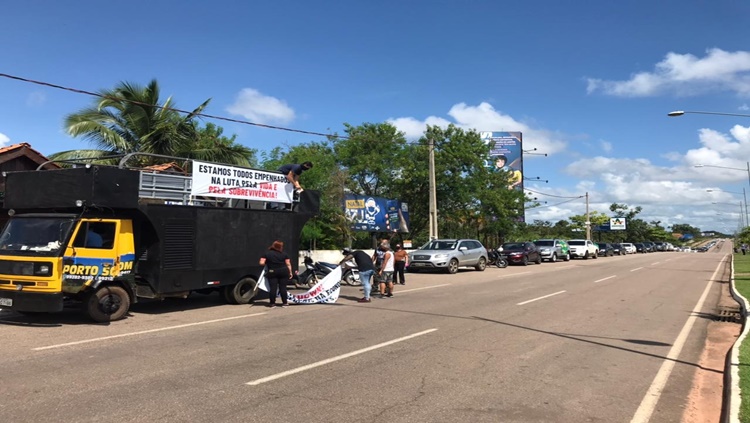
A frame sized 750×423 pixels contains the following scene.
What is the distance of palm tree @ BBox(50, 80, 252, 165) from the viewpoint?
19875 mm

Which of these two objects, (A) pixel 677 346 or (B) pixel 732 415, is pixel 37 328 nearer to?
(B) pixel 732 415

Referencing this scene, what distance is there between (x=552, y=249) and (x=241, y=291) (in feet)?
107

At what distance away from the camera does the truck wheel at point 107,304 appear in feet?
32.6

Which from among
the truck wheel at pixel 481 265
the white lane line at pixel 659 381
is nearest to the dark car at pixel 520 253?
the truck wheel at pixel 481 265

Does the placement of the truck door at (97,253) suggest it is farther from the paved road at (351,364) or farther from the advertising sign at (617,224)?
the advertising sign at (617,224)

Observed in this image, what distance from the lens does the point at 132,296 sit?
1066 centimetres

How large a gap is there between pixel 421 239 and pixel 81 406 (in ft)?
127

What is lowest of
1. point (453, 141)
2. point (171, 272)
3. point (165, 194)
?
point (171, 272)

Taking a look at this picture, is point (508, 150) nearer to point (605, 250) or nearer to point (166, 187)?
point (605, 250)

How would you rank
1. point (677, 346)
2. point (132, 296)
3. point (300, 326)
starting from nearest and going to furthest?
point (677, 346) < point (300, 326) < point (132, 296)

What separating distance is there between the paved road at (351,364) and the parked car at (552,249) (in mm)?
28294

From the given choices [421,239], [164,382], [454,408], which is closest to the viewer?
[454,408]

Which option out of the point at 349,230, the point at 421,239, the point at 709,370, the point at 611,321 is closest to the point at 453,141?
the point at 421,239

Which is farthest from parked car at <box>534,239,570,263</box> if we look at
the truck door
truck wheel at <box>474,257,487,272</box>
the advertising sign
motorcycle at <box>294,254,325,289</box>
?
the advertising sign
